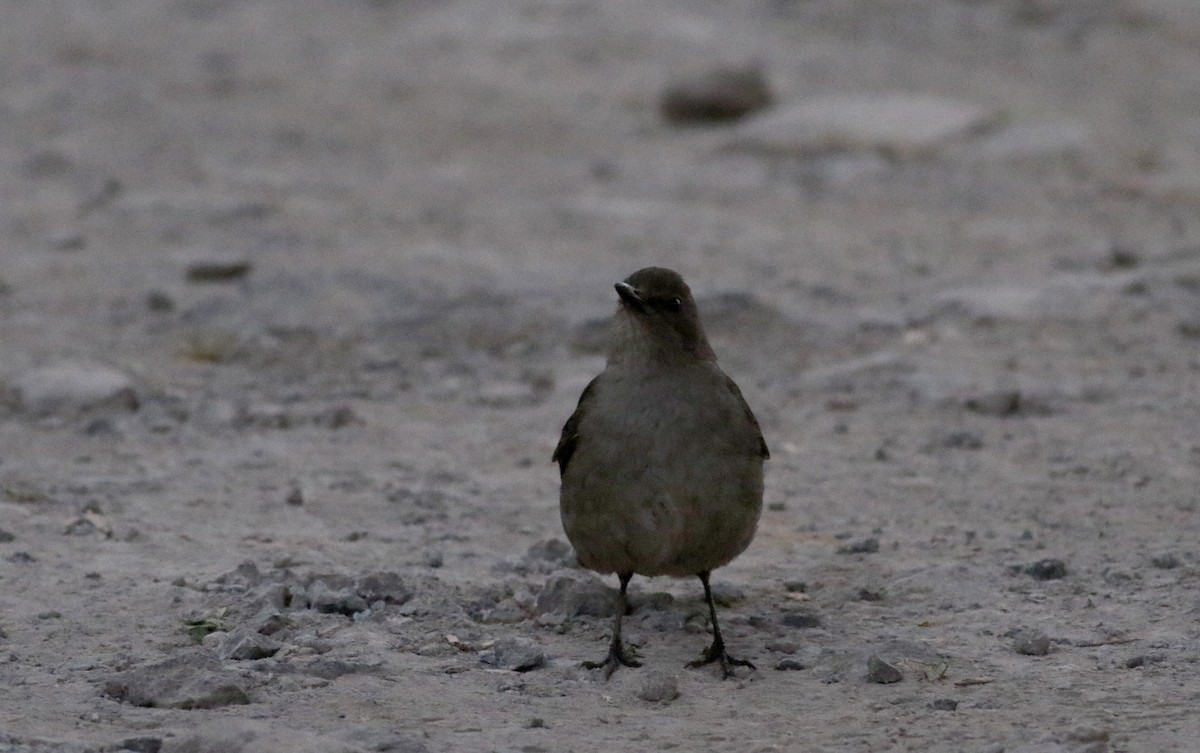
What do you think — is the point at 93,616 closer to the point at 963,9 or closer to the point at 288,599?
the point at 288,599

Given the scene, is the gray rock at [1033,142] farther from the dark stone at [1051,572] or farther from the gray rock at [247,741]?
the gray rock at [247,741]

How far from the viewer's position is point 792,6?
1703 cm

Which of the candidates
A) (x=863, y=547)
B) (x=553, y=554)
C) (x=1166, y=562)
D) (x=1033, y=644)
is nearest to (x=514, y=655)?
(x=553, y=554)

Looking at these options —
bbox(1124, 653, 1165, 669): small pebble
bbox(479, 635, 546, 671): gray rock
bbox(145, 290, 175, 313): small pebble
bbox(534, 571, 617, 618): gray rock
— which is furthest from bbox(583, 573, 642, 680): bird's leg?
bbox(145, 290, 175, 313): small pebble

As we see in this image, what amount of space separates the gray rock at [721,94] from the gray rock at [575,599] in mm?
8891

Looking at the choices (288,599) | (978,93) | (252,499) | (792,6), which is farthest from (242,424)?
(792,6)

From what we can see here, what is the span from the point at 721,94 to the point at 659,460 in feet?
30.2

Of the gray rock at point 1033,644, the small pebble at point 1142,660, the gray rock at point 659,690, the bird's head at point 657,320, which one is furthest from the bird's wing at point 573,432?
the small pebble at point 1142,660

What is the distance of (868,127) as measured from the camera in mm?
13328

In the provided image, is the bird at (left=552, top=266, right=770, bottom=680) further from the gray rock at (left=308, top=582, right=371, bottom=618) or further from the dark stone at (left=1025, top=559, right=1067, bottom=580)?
the dark stone at (left=1025, top=559, right=1067, bottom=580)

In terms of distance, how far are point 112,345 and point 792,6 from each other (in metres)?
9.46

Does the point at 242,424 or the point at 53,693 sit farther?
the point at 242,424

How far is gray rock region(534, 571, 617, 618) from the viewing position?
5.69 meters

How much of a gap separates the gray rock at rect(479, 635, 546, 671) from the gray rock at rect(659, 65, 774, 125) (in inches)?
370
